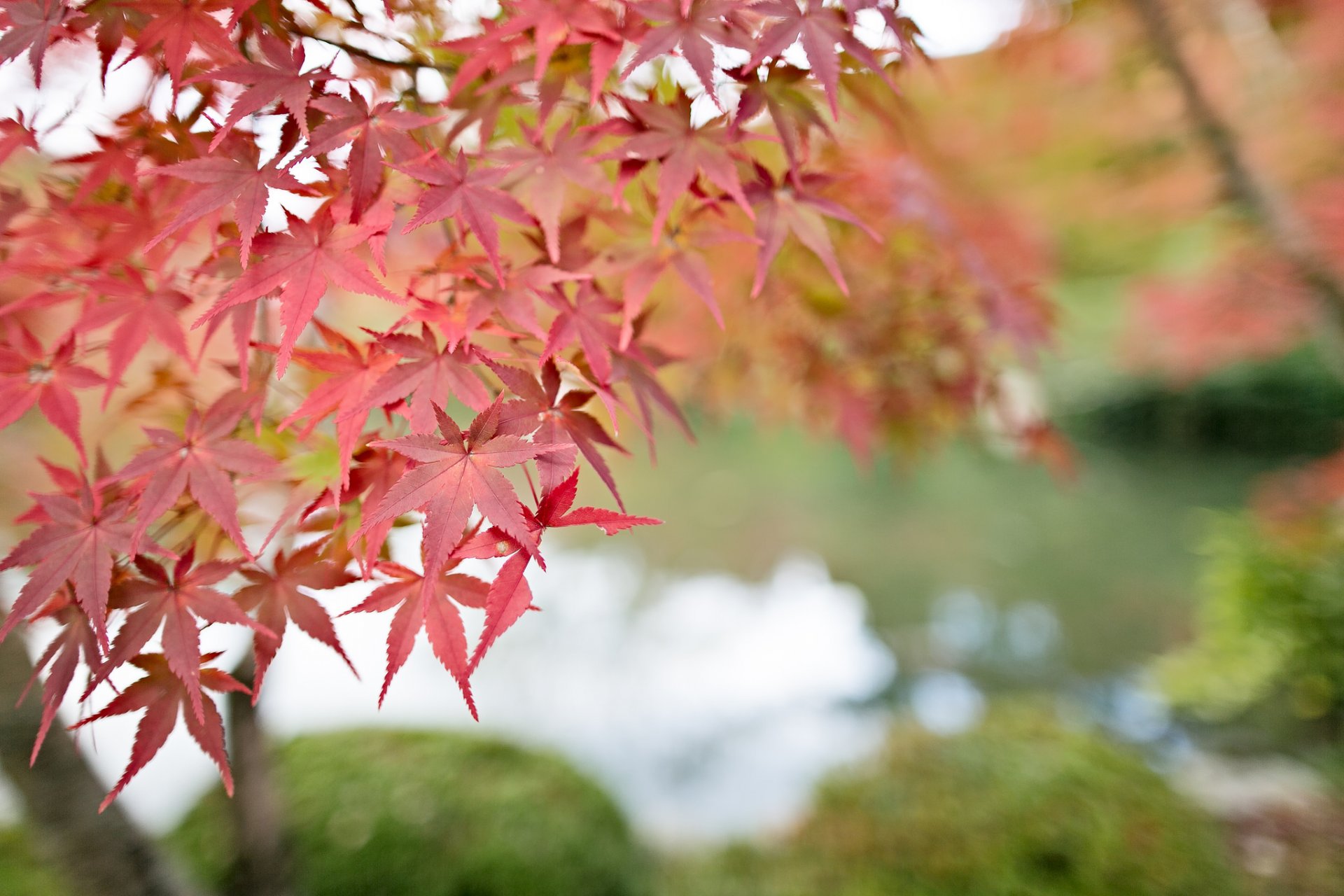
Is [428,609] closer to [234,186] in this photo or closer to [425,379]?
[425,379]

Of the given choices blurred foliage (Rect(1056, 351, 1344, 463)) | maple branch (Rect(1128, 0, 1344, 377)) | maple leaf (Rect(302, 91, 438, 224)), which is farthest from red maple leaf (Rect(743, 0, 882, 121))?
blurred foliage (Rect(1056, 351, 1344, 463))

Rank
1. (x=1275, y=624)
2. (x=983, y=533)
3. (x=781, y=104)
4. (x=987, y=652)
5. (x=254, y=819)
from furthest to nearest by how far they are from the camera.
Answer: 1. (x=983, y=533)
2. (x=987, y=652)
3. (x=1275, y=624)
4. (x=254, y=819)
5. (x=781, y=104)

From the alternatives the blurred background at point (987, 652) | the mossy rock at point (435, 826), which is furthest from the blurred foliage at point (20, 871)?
the mossy rock at point (435, 826)

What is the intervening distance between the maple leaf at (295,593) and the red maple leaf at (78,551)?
0.32ft

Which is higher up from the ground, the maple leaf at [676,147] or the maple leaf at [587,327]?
the maple leaf at [676,147]

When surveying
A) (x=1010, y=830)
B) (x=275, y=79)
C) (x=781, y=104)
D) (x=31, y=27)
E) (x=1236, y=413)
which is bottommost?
(x=1236, y=413)

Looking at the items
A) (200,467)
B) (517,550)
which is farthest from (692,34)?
(200,467)

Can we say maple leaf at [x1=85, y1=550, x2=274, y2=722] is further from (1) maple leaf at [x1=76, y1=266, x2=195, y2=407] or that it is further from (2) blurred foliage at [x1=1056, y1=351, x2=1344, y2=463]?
(2) blurred foliage at [x1=1056, y1=351, x2=1344, y2=463]

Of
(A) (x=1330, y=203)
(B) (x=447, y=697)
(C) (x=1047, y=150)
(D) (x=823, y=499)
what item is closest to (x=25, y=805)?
(B) (x=447, y=697)

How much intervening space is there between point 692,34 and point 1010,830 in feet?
8.15

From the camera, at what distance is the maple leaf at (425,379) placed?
0.58 meters

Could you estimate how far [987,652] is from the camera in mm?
5195

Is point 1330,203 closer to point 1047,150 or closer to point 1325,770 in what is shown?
point 1325,770

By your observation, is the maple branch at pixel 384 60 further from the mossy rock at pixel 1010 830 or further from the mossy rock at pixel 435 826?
the mossy rock at pixel 1010 830
